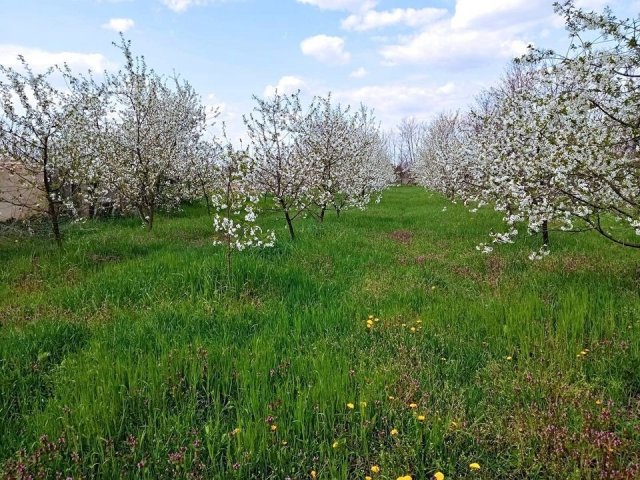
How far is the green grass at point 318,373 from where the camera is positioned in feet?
10.3

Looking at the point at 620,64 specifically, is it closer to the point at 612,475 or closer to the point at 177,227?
the point at 612,475

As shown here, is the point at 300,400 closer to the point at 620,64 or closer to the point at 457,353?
the point at 457,353

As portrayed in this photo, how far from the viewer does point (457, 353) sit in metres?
4.68

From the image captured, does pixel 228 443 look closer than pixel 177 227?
Yes

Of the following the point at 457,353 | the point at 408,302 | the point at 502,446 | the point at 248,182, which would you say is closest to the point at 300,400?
the point at 502,446

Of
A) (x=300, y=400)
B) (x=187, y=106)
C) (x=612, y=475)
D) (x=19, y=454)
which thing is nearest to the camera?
(x=612, y=475)

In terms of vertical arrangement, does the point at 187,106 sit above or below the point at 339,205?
above

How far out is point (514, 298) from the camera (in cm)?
604

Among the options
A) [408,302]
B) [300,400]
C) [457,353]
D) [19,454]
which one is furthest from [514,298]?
[19,454]

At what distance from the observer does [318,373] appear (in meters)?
4.07

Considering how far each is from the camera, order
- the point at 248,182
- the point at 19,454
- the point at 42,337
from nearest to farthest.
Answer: the point at 19,454
the point at 42,337
the point at 248,182

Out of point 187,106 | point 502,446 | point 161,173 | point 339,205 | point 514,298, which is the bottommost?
point 502,446

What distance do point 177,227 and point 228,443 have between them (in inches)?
494

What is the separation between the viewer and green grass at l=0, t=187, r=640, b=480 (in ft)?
10.3
